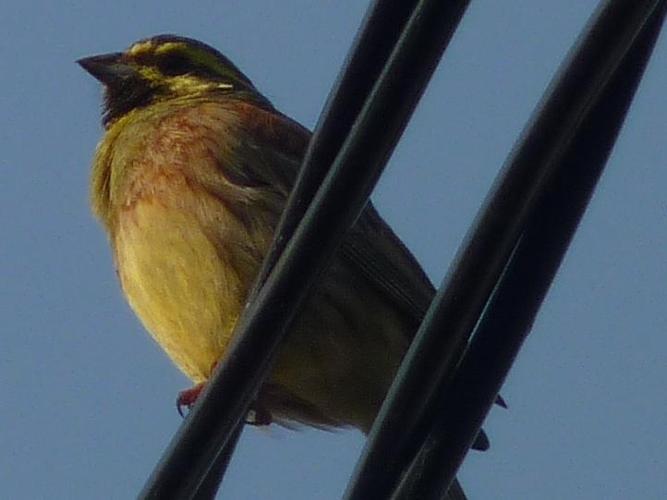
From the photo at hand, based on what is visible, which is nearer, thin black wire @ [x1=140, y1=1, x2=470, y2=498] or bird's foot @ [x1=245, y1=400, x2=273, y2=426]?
thin black wire @ [x1=140, y1=1, x2=470, y2=498]

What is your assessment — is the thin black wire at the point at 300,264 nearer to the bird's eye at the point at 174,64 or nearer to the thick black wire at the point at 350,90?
the thick black wire at the point at 350,90

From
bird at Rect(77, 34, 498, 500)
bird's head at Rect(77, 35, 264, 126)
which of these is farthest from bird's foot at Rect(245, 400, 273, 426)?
bird's head at Rect(77, 35, 264, 126)

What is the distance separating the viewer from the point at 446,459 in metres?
2.24

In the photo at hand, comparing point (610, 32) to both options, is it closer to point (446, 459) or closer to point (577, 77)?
point (577, 77)

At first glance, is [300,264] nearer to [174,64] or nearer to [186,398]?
[186,398]

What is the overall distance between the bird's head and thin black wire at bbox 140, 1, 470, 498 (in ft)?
13.2

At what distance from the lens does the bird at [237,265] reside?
485cm

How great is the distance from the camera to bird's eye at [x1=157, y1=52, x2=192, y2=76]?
6.43m

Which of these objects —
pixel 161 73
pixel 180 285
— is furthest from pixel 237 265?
pixel 161 73

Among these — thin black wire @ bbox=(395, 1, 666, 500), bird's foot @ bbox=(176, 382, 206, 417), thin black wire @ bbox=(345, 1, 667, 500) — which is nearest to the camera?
thin black wire @ bbox=(345, 1, 667, 500)

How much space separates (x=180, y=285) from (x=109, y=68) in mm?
1855

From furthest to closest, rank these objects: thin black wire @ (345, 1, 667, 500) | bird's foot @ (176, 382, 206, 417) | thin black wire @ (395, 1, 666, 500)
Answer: bird's foot @ (176, 382, 206, 417) < thin black wire @ (395, 1, 666, 500) < thin black wire @ (345, 1, 667, 500)

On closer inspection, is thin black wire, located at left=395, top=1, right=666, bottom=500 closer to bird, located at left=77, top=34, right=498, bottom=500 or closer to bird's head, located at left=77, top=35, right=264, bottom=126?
bird, located at left=77, top=34, right=498, bottom=500

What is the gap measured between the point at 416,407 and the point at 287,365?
261 cm
